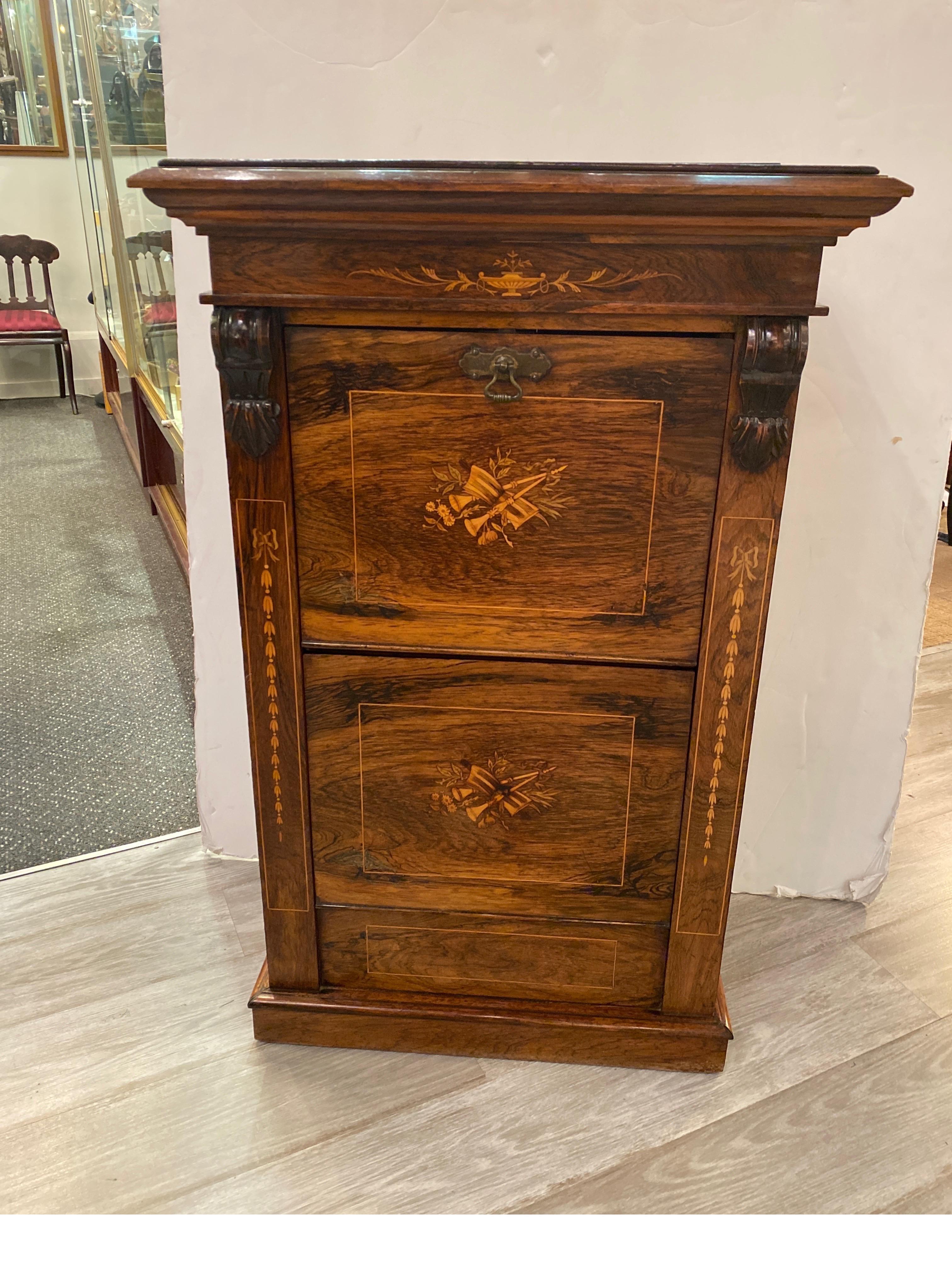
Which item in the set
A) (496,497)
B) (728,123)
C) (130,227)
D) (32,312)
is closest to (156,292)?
(130,227)

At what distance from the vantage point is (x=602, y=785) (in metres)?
1.26

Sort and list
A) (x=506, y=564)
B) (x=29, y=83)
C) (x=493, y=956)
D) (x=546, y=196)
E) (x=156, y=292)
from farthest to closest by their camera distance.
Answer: (x=29, y=83) < (x=156, y=292) < (x=493, y=956) < (x=506, y=564) < (x=546, y=196)

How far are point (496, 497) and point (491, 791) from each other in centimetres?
39

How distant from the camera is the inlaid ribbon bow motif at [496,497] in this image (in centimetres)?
110

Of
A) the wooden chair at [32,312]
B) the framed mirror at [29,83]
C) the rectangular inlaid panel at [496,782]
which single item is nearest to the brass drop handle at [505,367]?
the rectangular inlaid panel at [496,782]

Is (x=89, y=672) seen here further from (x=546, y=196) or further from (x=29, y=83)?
(x=29, y=83)

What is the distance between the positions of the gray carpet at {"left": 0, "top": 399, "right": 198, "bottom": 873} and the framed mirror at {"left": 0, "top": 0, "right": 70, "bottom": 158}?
2.33 m

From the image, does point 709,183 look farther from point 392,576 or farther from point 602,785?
point 602,785

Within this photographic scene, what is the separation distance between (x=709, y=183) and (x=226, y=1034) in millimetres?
1302

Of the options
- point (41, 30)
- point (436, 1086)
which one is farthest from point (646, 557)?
point (41, 30)

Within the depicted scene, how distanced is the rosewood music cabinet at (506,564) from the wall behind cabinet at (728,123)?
0.47 m

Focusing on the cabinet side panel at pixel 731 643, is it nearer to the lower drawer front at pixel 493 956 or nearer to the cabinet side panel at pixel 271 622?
the lower drawer front at pixel 493 956

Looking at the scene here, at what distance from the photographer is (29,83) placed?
210 inches

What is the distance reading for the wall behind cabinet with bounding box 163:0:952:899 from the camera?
1.31m
